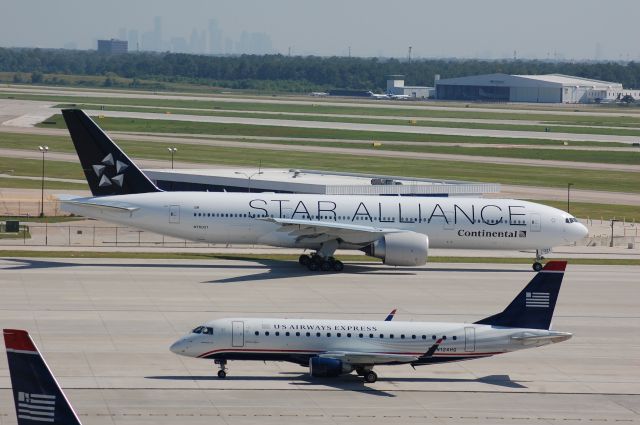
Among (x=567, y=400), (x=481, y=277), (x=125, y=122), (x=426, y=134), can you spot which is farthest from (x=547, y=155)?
(x=567, y=400)

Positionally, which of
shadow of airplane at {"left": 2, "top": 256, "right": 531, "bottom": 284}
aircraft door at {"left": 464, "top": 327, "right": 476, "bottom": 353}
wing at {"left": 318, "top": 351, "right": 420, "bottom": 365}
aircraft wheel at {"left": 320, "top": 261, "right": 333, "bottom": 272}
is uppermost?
aircraft door at {"left": 464, "top": 327, "right": 476, "bottom": 353}

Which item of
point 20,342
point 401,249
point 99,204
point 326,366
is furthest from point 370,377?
point 99,204

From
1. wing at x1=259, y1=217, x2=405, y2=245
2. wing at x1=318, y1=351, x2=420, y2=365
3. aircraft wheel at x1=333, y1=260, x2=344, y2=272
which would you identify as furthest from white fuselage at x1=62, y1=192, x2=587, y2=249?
wing at x1=318, y1=351, x2=420, y2=365

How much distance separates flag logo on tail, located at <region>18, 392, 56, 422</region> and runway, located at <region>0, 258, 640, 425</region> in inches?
437

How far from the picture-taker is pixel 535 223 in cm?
6812

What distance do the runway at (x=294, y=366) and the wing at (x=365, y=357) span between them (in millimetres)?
871

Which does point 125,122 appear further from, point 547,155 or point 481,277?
point 481,277

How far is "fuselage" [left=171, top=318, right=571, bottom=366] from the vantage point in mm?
39875

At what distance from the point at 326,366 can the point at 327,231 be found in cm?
2482

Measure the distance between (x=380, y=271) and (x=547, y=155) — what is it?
8651 cm

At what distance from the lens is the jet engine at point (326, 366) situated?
40.3m

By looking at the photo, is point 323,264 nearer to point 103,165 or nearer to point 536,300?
point 103,165

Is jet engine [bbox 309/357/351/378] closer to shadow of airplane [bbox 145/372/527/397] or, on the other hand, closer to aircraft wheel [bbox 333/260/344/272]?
shadow of airplane [bbox 145/372/527/397]

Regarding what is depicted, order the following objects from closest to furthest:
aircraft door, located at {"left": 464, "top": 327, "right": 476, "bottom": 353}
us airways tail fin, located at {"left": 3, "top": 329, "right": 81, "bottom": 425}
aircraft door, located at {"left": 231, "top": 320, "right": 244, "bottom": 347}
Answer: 1. us airways tail fin, located at {"left": 3, "top": 329, "right": 81, "bottom": 425}
2. aircraft door, located at {"left": 231, "top": 320, "right": 244, "bottom": 347}
3. aircraft door, located at {"left": 464, "top": 327, "right": 476, "bottom": 353}
